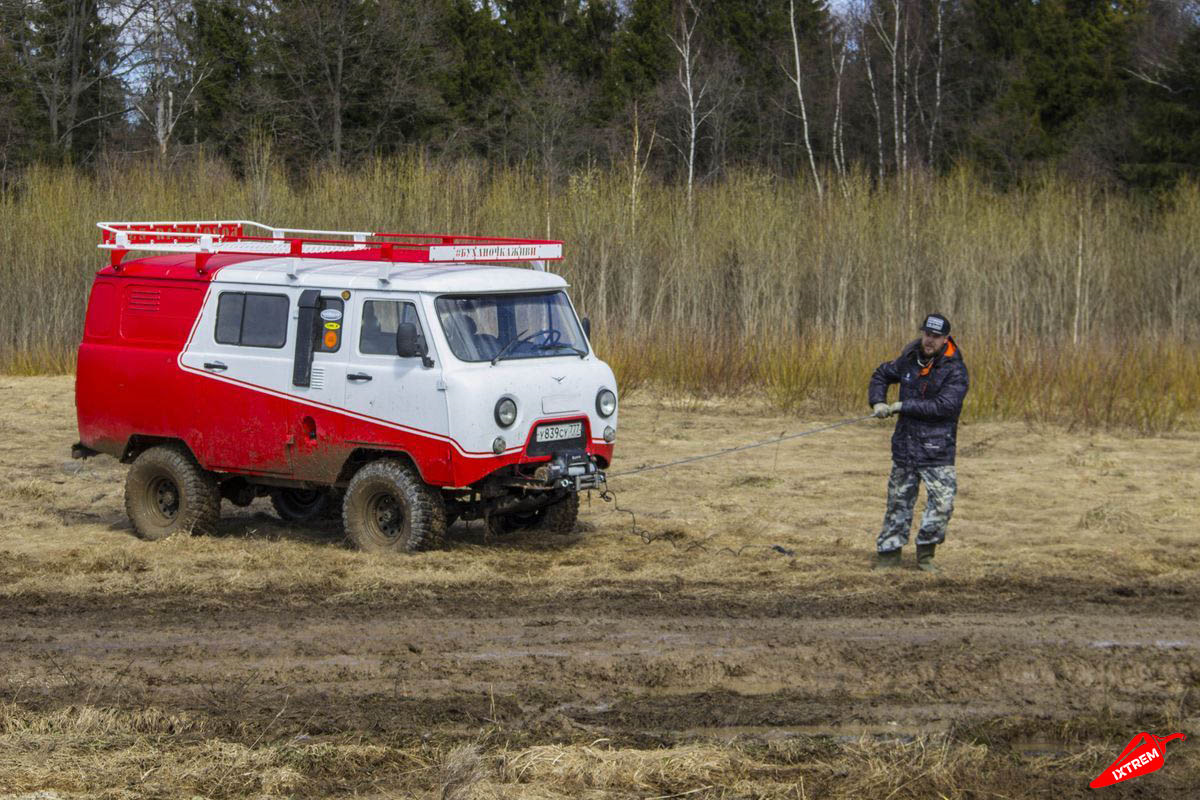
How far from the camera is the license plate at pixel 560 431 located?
10727mm

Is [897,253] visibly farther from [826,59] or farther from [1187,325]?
[826,59]

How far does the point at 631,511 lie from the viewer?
12.9 meters

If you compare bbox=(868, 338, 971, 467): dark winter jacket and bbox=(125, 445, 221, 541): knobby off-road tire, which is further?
bbox=(125, 445, 221, 541): knobby off-road tire

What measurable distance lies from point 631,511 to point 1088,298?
12634 mm

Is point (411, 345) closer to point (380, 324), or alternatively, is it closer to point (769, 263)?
point (380, 324)

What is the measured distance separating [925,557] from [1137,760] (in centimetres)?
370

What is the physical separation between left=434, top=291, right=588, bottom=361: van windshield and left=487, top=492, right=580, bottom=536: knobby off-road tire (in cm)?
125

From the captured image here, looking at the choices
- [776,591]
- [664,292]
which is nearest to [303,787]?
[776,591]

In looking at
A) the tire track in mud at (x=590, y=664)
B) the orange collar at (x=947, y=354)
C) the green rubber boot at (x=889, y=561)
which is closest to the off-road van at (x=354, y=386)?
→ the tire track in mud at (x=590, y=664)

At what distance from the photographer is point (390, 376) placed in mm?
10570

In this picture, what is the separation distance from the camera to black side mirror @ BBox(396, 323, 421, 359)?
10375mm

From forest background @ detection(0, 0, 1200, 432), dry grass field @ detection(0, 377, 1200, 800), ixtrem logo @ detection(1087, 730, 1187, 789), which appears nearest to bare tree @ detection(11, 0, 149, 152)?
forest background @ detection(0, 0, 1200, 432)

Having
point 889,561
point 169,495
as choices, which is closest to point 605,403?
point 889,561

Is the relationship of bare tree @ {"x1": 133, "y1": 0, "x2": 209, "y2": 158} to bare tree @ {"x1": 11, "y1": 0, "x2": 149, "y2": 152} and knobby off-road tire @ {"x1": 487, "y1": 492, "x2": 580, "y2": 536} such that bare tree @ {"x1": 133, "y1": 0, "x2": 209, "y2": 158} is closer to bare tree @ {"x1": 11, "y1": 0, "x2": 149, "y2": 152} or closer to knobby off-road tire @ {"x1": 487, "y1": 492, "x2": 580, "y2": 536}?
bare tree @ {"x1": 11, "y1": 0, "x2": 149, "y2": 152}
